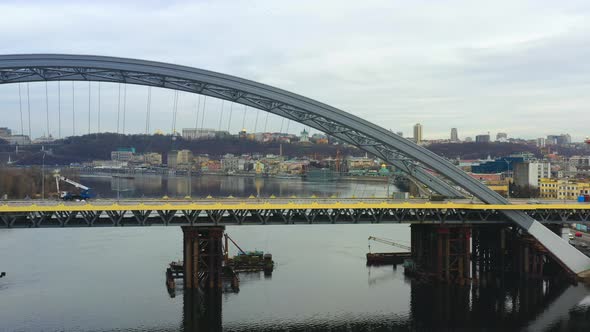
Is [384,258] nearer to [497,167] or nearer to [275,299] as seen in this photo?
[275,299]

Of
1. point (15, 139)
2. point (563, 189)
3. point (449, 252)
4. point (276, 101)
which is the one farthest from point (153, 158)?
point (563, 189)

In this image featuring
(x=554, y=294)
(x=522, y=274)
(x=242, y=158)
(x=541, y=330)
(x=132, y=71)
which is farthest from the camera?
(x=242, y=158)

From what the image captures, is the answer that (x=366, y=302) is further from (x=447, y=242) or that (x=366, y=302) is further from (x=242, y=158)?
(x=242, y=158)

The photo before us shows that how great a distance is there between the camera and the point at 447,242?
41188 millimetres

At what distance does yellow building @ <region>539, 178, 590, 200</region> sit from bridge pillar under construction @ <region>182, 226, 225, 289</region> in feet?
188

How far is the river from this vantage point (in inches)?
1303

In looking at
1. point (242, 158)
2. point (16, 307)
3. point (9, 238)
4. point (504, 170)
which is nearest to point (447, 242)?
point (16, 307)

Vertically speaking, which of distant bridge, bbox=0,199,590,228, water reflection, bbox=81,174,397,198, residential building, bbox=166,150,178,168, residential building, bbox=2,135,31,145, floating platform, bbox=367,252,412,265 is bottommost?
floating platform, bbox=367,252,412,265

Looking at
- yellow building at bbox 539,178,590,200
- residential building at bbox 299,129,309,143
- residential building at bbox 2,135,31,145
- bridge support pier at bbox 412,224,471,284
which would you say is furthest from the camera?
residential building at bbox 299,129,309,143

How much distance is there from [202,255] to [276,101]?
1117 centimetres

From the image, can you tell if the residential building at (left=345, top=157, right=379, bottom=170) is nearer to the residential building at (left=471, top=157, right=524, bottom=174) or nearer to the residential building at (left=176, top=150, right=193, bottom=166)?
the residential building at (left=471, top=157, right=524, bottom=174)

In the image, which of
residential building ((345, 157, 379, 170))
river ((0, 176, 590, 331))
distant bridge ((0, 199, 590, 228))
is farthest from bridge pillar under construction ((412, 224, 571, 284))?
residential building ((345, 157, 379, 170))

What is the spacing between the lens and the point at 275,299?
37.6 meters

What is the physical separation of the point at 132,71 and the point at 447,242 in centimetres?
2387
